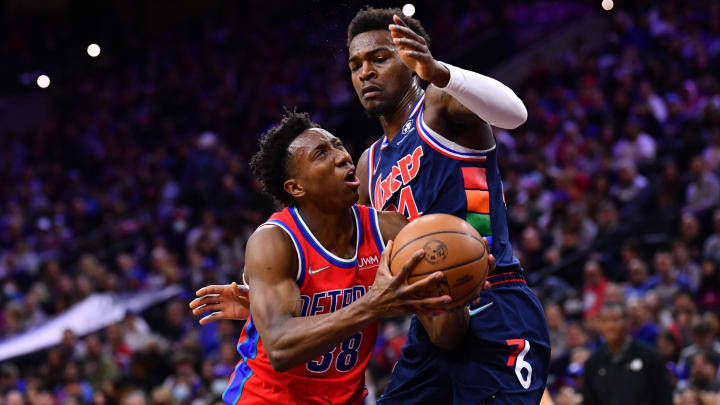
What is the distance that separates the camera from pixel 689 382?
22.2ft

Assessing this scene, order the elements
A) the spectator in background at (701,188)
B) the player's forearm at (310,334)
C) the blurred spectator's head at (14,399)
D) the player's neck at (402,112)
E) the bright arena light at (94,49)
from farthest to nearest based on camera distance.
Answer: the bright arena light at (94,49), the spectator in background at (701,188), the blurred spectator's head at (14,399), the player's neck at (402,112), the player's forearm at (310,334)

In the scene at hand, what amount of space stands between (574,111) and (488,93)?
8.73 meters

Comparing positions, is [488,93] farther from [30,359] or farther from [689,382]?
[30,359]

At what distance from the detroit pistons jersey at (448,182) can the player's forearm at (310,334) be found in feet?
2.80

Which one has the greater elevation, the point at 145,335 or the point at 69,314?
the point at 69,314

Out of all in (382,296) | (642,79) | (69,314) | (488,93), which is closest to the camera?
(382,296)

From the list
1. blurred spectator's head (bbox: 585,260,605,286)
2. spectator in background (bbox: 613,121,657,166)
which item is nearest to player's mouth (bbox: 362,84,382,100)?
blurred spectator's head (bbox: 585,260,605,286)

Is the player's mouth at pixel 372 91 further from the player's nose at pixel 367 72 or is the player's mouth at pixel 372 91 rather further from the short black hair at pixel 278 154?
the short black hair at pixel 278 154

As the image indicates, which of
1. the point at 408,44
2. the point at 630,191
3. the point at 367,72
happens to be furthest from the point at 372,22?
the point at 630,191

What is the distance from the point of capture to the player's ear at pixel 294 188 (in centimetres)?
367

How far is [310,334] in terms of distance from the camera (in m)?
3.12

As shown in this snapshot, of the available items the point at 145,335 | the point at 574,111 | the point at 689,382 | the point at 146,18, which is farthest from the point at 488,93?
the point at 146,18

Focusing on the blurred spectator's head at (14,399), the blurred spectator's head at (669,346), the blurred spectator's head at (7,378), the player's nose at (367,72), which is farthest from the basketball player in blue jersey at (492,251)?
the blurred spectator's head at (7,378)

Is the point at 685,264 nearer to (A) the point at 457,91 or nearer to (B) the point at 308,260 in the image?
(A) the point at 457,91
